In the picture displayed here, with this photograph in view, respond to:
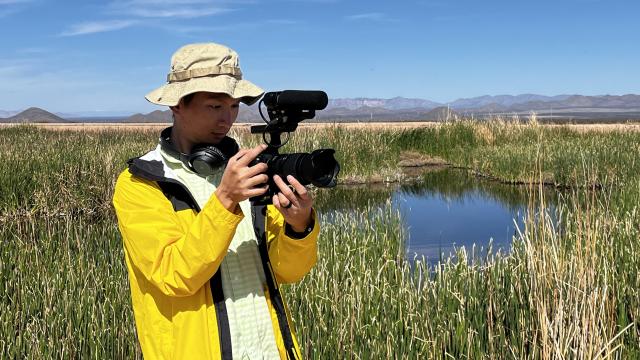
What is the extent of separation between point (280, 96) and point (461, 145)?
18635 mm

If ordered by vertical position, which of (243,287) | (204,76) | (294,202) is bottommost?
(243,287)

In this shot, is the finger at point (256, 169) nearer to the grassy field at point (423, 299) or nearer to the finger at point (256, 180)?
the finger at point (256, 180)

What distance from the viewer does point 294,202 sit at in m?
1.69

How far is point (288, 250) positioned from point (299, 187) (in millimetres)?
282

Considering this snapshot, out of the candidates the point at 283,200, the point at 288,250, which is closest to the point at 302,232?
the point at 288,250

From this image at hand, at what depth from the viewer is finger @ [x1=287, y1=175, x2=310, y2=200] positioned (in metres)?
1.60

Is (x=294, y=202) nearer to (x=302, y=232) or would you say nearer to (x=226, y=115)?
(x=302, y=232)

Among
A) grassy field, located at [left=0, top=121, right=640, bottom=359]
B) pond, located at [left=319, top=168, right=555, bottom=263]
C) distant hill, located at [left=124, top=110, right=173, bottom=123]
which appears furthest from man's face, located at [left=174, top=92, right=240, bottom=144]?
distant hill, located at [left=124, top=110, right=173, bottom=123]

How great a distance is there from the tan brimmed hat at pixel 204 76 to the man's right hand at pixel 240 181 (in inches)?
9.5

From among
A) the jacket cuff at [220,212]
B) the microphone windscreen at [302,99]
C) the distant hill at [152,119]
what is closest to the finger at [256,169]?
the jacket cuff at [220,212]

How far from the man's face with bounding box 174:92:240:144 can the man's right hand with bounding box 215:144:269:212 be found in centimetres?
24

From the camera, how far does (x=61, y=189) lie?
9875 mm

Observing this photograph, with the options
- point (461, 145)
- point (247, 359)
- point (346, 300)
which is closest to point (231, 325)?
point (247, 359)

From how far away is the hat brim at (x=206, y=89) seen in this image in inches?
66.4
